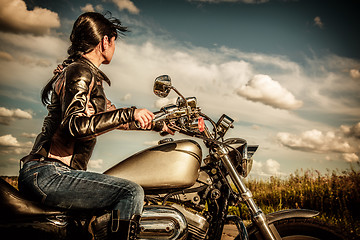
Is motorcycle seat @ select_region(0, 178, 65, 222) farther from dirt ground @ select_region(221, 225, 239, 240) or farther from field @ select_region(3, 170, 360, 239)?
field @ select_region(3, 170, 360, 239)

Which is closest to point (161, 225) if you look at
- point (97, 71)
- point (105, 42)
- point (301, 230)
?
point (301, 230)

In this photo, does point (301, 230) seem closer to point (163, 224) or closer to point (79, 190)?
point (163, 224)

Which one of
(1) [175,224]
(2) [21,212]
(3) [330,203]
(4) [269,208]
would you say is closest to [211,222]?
(1) [175,224]

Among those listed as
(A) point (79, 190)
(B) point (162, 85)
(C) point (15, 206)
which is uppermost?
(B) point (162, 85)

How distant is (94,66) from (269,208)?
6496 millimetres

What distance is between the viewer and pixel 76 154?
2.20m

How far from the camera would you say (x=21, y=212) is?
1.82m

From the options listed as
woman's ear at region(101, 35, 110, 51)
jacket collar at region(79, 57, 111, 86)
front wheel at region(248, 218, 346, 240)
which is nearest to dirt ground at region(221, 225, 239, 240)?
front wheel at region(248, 218, 346, 240)

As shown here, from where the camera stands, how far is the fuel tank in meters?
2.30

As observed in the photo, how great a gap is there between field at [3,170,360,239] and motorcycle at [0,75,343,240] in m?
4.44

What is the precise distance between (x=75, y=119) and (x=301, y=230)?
2.11 metres

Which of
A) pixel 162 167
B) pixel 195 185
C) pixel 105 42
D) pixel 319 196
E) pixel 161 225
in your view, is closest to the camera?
pixel 161 225

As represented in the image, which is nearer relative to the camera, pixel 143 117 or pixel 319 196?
pixel 143 117

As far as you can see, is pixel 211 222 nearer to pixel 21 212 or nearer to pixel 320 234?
pixel 320 234
